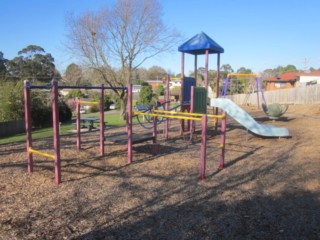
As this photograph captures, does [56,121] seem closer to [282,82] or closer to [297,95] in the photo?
[297,95]

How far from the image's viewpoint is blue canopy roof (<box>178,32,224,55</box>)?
33.8ft

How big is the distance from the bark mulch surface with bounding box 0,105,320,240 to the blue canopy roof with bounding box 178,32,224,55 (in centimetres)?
443

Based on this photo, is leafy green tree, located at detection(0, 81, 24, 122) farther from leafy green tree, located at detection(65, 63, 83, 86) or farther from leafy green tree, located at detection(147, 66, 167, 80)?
leafy green tree, located at detection(147, 66, 167, 80)

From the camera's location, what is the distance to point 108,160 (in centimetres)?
645

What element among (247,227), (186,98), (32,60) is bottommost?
(247,227)

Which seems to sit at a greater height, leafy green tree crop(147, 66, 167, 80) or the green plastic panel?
leafy green tree crop(147, 66, 167, 80)

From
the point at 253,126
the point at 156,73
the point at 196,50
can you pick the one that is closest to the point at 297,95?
the point at 196,50

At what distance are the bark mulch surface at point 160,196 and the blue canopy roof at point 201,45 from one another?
4431 millimetres

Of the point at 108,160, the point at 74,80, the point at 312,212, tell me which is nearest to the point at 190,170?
the point at 108,160

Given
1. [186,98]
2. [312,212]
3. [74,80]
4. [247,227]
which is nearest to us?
[247,227]

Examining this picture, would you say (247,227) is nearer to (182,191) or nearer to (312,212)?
(312,212)

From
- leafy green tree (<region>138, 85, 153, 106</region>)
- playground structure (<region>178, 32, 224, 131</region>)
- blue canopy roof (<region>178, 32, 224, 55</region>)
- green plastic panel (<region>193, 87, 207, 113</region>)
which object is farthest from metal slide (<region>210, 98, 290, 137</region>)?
leafy green tree (<region>138, 85, 153, 106</region>)

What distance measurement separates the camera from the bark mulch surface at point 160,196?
3291mm

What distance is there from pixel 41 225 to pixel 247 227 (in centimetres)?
238
